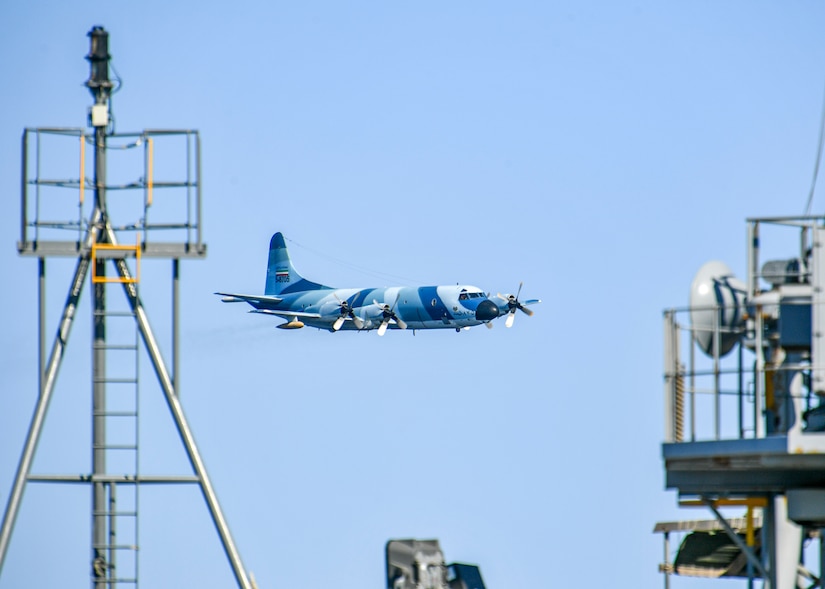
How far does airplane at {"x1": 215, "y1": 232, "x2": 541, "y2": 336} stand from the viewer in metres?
84.4

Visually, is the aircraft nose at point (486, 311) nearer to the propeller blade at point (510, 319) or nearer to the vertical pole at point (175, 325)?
the propeller blade at point (510, 319)

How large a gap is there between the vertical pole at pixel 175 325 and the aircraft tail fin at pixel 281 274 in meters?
66.6

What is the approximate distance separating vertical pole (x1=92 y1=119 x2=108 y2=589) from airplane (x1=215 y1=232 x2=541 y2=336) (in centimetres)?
5472

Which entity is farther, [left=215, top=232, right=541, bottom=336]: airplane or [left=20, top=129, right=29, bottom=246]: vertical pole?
[left=215, top=232, right=541, bottom=336]: airplane

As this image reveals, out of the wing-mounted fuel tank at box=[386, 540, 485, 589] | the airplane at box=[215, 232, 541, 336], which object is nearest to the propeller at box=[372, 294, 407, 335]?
the airplane at box=[215, 232, 541, 336]

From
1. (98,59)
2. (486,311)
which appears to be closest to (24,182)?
(98,59)

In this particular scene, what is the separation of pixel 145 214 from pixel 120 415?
3.87 metres

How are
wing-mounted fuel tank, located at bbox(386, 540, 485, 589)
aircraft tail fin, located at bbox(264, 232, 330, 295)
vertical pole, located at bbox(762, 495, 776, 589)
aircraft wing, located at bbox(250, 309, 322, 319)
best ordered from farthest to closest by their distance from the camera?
aircraft tail fin, located at bbox(264, 232, 330, 295)
aircraft wing, located at bbox(250, 309, 322, 319)
vertical pole, located at bbox(762, 495, 776, 589)
wing-mounted fuel tank, located at bbox(386, 540, 485, 589)

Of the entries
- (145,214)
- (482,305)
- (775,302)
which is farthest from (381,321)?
(775,302)

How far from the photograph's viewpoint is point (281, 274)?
3925 inches

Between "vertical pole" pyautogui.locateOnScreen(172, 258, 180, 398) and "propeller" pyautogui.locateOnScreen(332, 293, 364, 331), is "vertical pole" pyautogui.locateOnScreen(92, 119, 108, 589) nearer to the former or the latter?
"vertical pole" pyautogui.locateOnScreen(172, 258, 180, 398)

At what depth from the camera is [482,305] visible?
83.8 metres

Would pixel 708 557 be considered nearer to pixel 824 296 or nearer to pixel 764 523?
pixel 764 523

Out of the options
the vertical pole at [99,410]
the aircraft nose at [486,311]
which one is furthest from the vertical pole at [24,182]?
the aircraft nose at [486,311]
